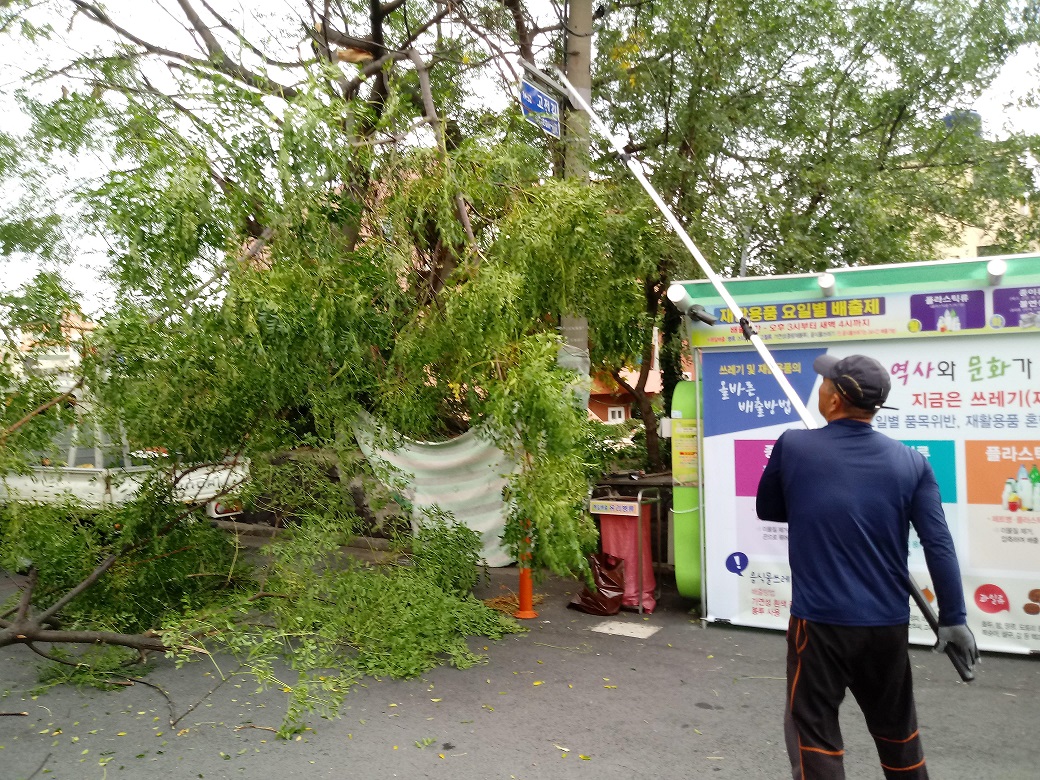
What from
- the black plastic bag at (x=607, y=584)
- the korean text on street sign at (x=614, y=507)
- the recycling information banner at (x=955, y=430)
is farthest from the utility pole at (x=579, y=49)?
the black plastic bag at (x=607, y=584)

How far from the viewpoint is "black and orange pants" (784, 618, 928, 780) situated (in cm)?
331

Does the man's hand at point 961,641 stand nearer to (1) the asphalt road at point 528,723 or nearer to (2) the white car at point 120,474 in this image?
(1) the asphalt road at point 528,723

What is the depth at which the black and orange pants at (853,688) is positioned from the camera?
3311mm

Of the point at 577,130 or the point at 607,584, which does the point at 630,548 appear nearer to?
the point at 607,584

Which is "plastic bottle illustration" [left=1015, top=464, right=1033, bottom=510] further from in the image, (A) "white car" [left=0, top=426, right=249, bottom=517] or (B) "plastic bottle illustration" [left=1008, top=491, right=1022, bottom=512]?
(A) "white car" [left=0, top=426, right=249, bottom=517]

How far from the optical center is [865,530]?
333 cm

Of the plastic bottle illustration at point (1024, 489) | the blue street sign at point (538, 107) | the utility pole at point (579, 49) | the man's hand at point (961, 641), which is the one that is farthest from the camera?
the utility pole at point (579, 49)

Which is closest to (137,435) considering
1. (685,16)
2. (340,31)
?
(340,31)

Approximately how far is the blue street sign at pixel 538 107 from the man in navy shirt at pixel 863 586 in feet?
13.8

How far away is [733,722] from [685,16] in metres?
7.25

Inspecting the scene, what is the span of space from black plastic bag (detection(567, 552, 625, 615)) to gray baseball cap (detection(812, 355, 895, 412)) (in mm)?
4650

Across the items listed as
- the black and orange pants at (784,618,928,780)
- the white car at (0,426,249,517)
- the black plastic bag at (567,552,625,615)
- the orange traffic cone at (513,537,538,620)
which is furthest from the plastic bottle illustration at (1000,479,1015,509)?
the white car at (0,426,249,517)

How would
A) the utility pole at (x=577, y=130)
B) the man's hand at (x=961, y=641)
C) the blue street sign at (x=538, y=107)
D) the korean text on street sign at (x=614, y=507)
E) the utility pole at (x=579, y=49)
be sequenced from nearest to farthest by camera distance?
the man's hand at (x=961, y=641)
the blue street sign at (x=538, y=107)
the korean text on street sign at (x=614, y=507)
the utility pole at (x=577, y=130)
the utility pole at (x=579, y=49)

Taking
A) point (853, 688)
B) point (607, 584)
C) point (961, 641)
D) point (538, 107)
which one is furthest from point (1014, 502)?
point (538, 107)
